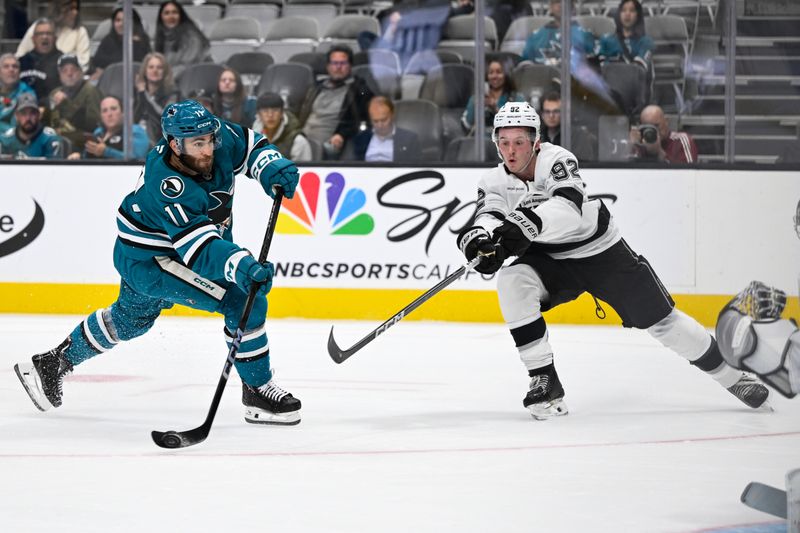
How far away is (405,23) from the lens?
7.25 meters

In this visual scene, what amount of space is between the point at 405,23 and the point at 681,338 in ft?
11.5

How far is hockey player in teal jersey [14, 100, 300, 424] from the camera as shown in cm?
377

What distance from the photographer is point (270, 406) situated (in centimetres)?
397

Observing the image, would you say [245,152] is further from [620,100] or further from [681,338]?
[620,100]

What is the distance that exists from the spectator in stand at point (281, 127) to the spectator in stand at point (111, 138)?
0.65m

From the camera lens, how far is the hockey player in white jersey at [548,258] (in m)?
4.06

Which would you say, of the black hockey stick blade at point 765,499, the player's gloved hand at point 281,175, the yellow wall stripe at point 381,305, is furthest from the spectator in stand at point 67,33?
the black hockey stick blade at point 765,499

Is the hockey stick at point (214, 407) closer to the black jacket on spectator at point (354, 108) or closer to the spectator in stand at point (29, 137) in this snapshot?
the black jacket on spectator at point (354, 108)

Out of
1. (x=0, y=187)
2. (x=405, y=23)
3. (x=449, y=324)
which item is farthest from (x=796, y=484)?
(x=0, y=187)

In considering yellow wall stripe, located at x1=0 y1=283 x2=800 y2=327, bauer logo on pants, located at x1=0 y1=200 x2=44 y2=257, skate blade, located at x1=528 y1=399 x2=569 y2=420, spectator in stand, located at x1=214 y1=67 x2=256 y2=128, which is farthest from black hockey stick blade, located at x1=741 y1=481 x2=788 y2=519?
bauer logo on pants, located at x1=0 y1=200 x2=44 y2=257

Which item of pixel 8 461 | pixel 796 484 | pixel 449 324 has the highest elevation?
pixel 796 484

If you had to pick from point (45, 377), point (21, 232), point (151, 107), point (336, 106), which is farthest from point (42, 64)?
point (45, 377)

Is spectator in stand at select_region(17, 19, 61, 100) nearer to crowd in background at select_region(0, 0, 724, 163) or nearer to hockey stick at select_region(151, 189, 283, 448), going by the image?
crowd in background at select_region(0, 0, 724, 163)

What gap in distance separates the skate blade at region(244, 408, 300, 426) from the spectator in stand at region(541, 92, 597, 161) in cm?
330
